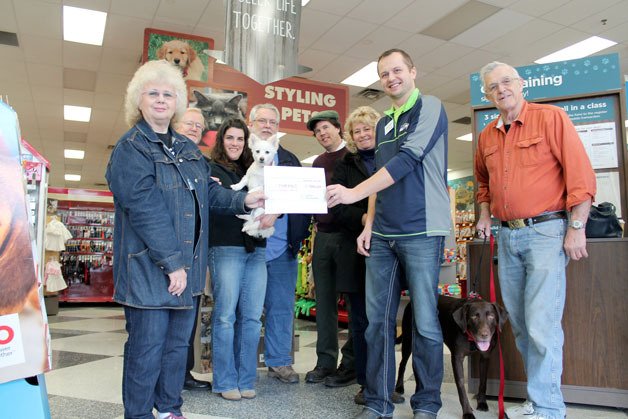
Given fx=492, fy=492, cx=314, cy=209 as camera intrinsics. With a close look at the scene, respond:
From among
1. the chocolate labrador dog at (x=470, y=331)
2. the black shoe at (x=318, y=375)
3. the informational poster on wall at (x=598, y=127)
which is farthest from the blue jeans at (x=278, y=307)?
the informational poster on wall at (x=598, y=127)

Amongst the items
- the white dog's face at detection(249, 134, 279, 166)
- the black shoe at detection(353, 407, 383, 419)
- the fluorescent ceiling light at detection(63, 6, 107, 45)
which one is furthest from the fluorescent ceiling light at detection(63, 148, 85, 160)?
the black shoe at detection(353, 407, 383, 419)

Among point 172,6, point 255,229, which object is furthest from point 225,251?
point 172,6

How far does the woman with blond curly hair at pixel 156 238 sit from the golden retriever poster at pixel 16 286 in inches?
11.2

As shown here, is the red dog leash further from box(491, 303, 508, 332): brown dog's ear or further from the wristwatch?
the wristwatch

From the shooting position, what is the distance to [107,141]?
12414 mm

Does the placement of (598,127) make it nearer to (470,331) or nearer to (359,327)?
(470,331)

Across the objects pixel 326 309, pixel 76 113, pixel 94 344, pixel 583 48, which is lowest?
pixel 94 344

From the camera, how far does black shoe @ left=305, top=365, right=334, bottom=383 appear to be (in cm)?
292

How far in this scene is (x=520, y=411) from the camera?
231 centimetres

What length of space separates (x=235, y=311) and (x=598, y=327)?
186 centimetres

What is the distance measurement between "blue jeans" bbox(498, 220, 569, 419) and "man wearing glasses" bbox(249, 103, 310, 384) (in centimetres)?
129

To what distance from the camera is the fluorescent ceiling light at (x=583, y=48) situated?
685cm

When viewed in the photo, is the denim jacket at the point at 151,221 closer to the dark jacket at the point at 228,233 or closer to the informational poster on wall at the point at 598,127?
the dark jacket at the point at 228,233

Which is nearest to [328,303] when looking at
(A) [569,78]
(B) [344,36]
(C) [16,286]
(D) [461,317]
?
(D) [461,317]
